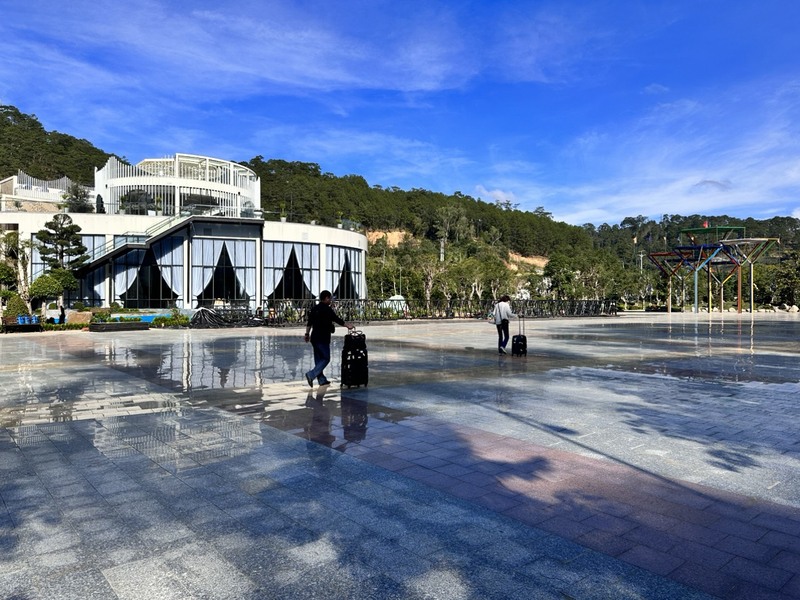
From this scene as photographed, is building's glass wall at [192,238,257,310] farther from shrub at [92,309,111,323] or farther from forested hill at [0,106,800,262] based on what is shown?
shrub at [92,309,111,323]

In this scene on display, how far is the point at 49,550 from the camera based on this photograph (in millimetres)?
3766

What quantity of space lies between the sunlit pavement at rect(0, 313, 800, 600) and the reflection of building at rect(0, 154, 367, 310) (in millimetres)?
32470

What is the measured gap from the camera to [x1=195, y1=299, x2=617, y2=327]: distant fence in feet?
109

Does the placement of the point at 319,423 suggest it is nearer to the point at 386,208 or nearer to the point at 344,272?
the point at 344,272

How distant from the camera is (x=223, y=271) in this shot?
4278cm

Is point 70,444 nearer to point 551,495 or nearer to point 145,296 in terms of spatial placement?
point 551,495

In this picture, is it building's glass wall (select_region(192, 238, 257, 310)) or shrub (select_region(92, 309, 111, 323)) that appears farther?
building's glass wall (select_region(192, 238, 257, 310))

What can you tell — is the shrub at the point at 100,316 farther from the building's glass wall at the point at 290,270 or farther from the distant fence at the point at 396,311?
the building's glass wall at the point at 290,270

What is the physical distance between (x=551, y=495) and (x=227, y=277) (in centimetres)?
4098

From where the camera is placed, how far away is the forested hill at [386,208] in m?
76.2

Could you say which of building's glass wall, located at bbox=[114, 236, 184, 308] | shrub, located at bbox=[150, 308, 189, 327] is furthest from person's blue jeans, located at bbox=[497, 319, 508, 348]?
building's glass wall, located at bbox=[114, 236, 184, 308]

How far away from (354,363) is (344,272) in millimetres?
39332

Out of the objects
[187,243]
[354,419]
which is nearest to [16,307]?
[187,243]

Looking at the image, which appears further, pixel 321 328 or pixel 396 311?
pixel 396 311
